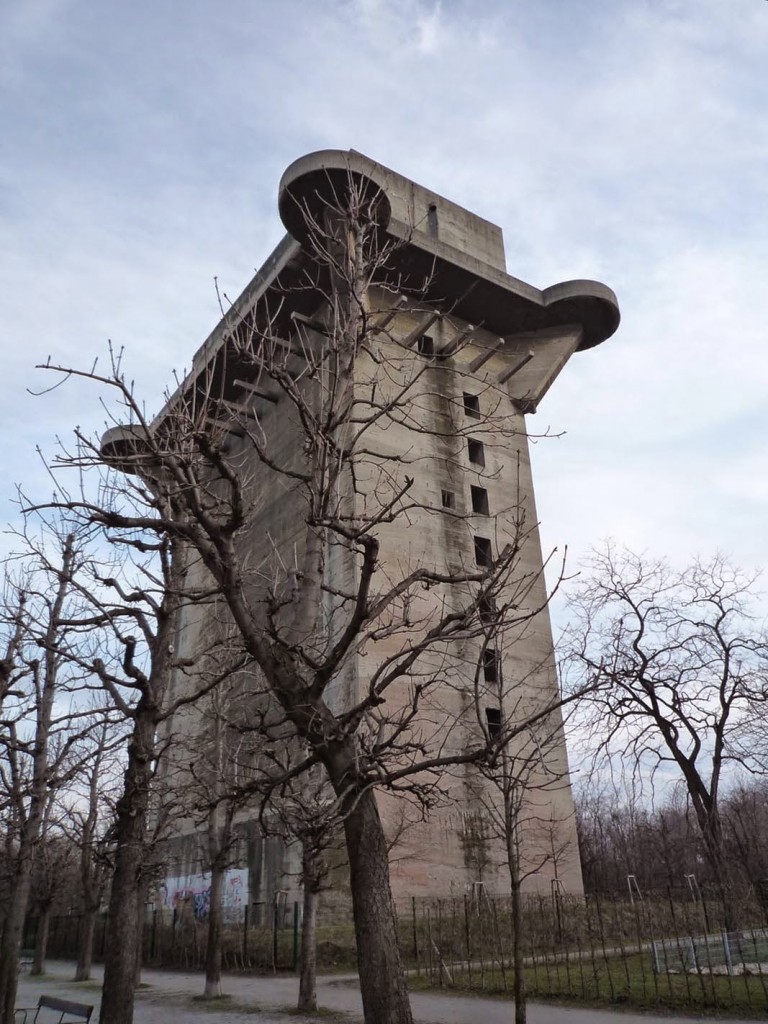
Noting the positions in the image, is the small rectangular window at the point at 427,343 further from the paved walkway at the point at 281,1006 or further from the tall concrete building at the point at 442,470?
the paved walkway at the point at 281,1006

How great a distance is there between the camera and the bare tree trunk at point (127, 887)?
973 cm

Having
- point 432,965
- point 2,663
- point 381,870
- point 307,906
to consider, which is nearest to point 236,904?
point 432,965

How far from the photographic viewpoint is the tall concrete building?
24531mm

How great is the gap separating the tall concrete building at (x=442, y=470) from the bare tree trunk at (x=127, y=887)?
32.3 ft

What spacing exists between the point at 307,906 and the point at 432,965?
18.1 ft

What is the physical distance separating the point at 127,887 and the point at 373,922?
234 inches

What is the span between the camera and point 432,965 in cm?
1911

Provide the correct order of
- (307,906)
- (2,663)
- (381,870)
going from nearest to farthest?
(381,870)
(2,663)
(307,906)

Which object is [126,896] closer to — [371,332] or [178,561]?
[178,561]

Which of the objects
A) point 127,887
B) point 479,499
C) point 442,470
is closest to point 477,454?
point 479,499

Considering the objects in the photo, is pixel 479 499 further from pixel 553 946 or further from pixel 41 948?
pixel 41 948

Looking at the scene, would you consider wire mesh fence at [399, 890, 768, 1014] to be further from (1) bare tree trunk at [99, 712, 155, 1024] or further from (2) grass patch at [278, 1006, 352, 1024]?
(1) bare tree trunk at [99, 712, 155, 1024]

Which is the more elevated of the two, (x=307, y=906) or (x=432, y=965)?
(x=307, y=906)

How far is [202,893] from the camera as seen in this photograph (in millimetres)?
29203
